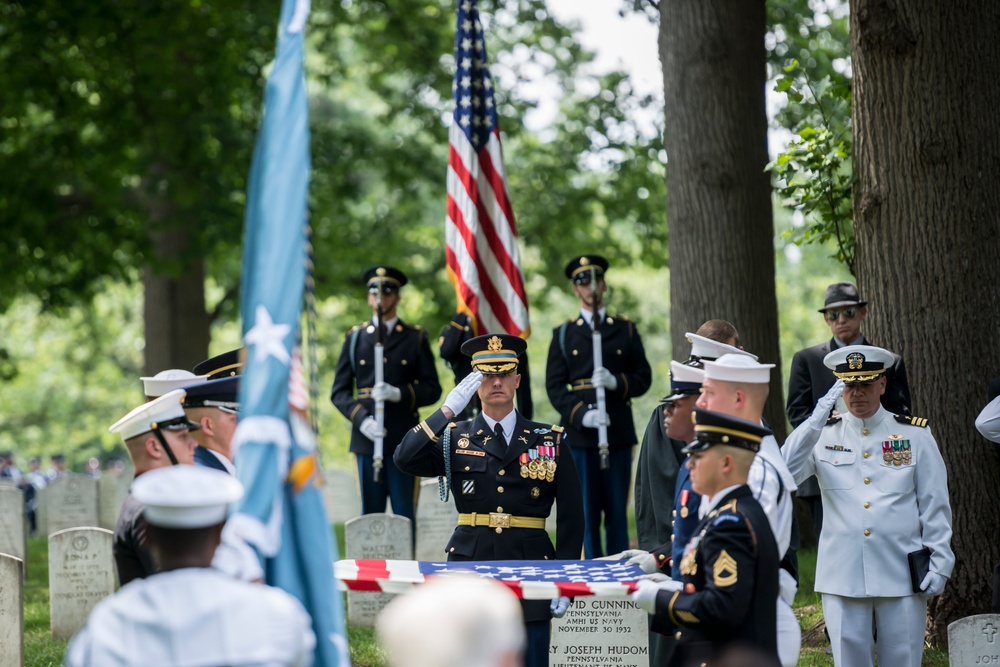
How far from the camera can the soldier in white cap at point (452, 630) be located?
8.66ft

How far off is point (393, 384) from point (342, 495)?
7.66 metres

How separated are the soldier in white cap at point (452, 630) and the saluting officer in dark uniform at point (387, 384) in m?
8.19

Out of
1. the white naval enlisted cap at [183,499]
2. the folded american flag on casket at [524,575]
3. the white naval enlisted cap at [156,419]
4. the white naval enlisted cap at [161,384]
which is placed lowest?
the folded american flag on casket at [524,575]

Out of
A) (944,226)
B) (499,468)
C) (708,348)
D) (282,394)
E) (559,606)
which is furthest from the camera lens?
(944,226)

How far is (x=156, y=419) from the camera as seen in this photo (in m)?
5.10

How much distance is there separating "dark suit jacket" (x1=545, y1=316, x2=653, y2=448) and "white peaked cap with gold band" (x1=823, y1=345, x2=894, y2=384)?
366 cm

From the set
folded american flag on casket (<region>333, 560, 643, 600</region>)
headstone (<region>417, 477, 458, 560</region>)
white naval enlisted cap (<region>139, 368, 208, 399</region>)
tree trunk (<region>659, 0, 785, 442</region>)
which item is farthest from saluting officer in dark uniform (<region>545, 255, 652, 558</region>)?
folded american flag on casket (<region>333, 560, 643, 600</region>)

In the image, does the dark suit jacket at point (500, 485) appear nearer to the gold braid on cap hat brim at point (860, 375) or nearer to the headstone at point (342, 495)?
the gold braid on cap hat brim at point (860, 375)

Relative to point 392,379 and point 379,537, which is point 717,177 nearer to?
point 392,379

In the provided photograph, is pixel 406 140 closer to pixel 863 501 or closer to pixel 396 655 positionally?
pixel 863 501

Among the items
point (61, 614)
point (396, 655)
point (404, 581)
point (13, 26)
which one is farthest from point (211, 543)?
point (13, 26)

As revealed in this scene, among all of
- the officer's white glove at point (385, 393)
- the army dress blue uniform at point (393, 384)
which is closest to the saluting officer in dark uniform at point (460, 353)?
the officer's white glove at point (385, 393)

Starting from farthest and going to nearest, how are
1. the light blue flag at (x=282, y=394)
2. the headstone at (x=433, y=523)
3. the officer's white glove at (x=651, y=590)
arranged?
the headstone at (x=433, y=523) → the officer's white glove at (x=651, y=590) → the light blue flag at (x=282, y=394)

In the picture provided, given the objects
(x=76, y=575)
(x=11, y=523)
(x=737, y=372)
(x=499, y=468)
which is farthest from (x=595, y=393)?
(x=11, y=523)
